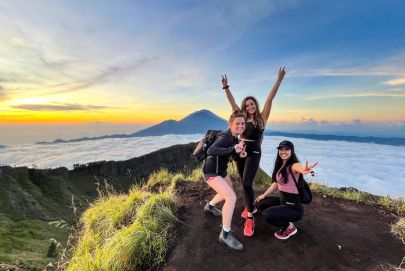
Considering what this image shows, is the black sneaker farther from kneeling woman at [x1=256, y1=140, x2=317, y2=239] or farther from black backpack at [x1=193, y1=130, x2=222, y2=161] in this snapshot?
black backpack at [x1=193, y1=130, x2=222, y2=161]

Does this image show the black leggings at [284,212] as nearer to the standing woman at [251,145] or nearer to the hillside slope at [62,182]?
the standing woman at [251,145]

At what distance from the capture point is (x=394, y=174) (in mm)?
131750

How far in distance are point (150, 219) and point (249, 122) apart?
108 inches

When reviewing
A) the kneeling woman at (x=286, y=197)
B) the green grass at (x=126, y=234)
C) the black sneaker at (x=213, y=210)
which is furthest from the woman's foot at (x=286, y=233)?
the green grass at (x=126, y=234)

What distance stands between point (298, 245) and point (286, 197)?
2.91 ft

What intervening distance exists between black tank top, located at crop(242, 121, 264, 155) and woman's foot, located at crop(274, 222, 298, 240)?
5.04ft

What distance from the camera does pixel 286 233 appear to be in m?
6.00

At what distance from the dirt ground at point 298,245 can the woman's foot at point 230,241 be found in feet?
0.29

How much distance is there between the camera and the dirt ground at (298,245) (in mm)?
5230

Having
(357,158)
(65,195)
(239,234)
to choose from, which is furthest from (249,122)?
(357,158)

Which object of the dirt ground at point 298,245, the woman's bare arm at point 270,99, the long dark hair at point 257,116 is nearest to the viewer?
the dirt ground at point 298,245

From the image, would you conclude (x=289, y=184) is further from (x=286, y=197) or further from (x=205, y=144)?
(x=205, y=144)

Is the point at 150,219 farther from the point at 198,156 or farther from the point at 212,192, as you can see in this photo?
the point at 212,192

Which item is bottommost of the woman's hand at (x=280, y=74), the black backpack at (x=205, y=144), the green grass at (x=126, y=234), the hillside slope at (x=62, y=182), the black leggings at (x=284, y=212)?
the hillside slope at (x=62, y=182)
